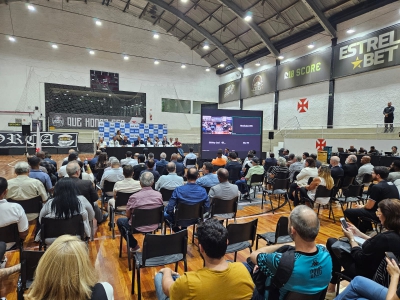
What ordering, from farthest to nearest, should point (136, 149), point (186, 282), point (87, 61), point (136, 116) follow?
point (136, 116) → point (87, 61) → point (136, 149) → point (186, 282)

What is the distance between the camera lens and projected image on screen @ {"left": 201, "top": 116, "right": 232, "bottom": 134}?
383 inches

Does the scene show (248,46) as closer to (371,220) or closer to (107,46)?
(107,46)

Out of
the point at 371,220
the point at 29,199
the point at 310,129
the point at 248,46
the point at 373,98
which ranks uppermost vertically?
the point at 248,46

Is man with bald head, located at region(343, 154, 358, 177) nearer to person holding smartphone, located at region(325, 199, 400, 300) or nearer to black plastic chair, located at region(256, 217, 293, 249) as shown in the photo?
black plastic chair, located at region(256, 217, 293, 249)

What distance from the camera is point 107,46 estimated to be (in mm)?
15969

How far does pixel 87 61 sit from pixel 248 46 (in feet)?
35.1

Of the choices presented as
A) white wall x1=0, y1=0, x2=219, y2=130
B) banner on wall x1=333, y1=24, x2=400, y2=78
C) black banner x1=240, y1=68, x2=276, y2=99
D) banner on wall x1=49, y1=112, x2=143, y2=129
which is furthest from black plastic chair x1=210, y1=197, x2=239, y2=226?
white wall x1=0, y1=0, x2=219, y2=130

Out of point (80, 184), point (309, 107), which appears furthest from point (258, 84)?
point (80, 184)

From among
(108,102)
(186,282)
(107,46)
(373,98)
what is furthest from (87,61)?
(186,282)

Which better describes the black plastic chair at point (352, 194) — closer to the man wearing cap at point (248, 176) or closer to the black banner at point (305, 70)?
the man wearing cap at point (248, 176)

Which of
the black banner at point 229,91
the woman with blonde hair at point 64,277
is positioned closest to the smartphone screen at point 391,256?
the woman with blonde hair at point 64,277

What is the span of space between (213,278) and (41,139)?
49.4ft

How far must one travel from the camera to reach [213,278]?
115 centimetres

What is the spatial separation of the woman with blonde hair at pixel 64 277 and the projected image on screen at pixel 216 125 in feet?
29.0
